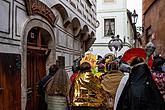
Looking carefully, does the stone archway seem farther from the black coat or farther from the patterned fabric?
the black coat

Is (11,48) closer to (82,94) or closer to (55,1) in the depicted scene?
(82,94)

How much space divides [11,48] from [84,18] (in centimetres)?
1060

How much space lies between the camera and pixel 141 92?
4.56 m

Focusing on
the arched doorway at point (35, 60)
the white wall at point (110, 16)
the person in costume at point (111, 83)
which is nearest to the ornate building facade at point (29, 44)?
the arched doorway at point (35, 60)

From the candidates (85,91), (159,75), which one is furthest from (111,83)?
(159,75)

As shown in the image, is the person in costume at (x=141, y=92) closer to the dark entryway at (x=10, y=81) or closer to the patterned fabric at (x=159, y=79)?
the patterned fabric at (x=159, y=79)

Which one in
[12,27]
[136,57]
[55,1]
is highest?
[55,1]

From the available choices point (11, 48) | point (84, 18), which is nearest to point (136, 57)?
point (11, 48)

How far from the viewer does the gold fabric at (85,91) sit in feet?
21.6

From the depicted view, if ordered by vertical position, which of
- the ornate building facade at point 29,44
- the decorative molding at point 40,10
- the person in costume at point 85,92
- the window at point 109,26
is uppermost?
the window at point 109,26

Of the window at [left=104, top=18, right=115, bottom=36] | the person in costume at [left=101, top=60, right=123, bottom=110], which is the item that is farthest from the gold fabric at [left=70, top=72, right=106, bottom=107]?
the window at [left=104, top=18, right=115, bottom=36]

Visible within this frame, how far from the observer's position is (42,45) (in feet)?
35.8

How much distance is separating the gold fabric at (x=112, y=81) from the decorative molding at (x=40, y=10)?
2.74 metres

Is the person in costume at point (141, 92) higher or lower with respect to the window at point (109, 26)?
lower
